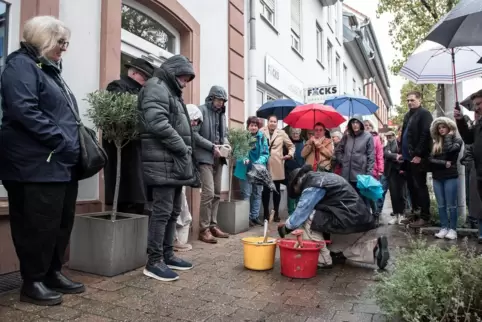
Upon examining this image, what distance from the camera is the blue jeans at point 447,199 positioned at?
5.89 meters

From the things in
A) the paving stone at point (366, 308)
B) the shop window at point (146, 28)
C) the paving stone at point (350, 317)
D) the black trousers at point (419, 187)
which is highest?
the shop window at point (146, 28)

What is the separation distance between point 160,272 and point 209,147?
204 centimetres

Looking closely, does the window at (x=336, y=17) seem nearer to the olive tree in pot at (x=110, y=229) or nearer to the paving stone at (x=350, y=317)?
the olive tree in pot at (x=110, y=229)

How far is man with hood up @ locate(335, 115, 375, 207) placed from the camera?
6.09 meters

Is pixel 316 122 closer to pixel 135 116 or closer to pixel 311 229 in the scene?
pixel 311 229

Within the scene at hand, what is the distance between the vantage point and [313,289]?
3602 millimetres

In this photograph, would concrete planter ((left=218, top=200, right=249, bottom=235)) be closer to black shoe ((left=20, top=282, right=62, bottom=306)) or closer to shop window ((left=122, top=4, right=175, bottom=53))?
shop window ((left=122, top=4, right=175, bottom=53))

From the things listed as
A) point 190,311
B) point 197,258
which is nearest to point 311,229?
point 197,258

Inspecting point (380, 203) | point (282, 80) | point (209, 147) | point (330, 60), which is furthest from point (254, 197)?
point (330, 60)

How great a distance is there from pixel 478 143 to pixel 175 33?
4375 millimetres

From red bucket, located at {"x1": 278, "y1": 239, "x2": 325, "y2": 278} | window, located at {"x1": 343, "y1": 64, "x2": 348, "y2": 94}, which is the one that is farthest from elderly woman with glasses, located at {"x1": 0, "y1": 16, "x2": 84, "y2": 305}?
window, located at {"x1": 343, "y1": 64, "x2": 348, "y2": 94}

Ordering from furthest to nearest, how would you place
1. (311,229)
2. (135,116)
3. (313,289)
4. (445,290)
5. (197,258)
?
(197,258) < (311,229) < (135,116) < (313,289) < (445,290)

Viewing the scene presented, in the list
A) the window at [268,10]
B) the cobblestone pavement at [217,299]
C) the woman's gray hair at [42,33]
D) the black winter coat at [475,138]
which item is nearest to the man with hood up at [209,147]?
the cobblestone pavement at [217,299]

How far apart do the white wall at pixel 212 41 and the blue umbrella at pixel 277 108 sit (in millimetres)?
1427
